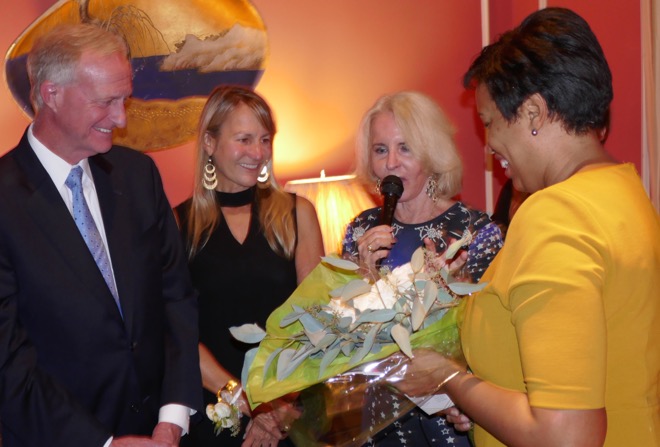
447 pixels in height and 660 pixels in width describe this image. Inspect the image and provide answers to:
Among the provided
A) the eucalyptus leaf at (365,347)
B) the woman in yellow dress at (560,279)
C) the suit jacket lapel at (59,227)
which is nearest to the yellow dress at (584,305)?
the woman in yellow dress at (560,279)

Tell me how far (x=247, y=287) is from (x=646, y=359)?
1810 millimetres

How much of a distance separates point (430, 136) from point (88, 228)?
51.4 inches

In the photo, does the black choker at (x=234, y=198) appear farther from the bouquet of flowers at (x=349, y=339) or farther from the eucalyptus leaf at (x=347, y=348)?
the eucalyptus leaf at (x=347, y=348)

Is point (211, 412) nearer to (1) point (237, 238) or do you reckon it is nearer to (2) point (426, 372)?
(1) point (237, 238)

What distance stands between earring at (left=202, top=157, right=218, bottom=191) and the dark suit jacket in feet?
2.28

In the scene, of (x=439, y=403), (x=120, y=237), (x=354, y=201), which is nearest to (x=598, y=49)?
(x=439, y=403)

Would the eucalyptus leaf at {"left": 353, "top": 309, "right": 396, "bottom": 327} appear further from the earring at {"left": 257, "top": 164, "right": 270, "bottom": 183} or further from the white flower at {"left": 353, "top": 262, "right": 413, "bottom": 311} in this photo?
the earring at {"left": 257, "top": 164, "right": 270, "bottom": 183}

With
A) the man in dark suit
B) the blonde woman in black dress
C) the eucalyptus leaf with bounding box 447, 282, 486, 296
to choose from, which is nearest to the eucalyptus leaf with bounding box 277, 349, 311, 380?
the eucalyptus leaf with bounding box 447, 282, 486, 296

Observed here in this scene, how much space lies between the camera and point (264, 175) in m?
3.28

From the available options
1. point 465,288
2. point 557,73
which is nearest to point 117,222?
point 465,288

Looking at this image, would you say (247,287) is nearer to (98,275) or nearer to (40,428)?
(98,275)

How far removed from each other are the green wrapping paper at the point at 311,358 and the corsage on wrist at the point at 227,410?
3.05ft

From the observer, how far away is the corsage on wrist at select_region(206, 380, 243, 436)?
102 inches

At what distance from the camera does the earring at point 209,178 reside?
3.21 m
